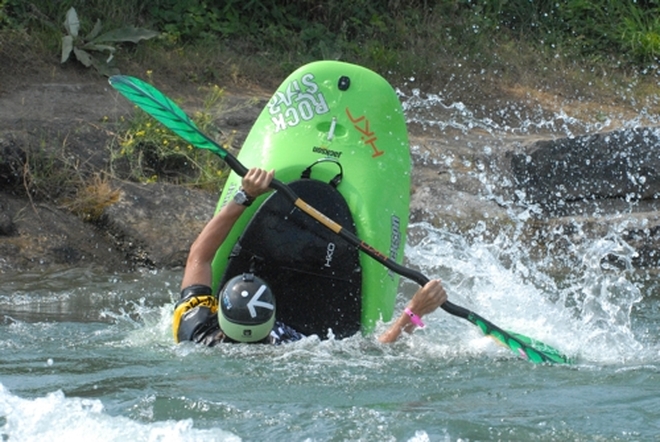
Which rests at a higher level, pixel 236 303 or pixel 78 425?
pixel 236 303

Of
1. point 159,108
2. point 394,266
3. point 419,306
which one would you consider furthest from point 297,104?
point 419,306

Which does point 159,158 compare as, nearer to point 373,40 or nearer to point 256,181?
point 256,181

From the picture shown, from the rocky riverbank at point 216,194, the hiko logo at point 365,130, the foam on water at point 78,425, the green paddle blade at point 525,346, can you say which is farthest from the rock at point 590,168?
the foam on water at point 78,425

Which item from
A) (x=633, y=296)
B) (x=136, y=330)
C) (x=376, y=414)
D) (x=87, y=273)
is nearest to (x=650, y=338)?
(x=633, y=296)

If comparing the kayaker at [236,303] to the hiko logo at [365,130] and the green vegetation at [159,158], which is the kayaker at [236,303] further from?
the green vegetation at [159,158]

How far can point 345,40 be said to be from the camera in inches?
400

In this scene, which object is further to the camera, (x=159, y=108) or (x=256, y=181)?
(x=159, y=108)

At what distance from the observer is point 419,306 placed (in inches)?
184

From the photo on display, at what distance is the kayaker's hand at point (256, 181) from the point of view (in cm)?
474

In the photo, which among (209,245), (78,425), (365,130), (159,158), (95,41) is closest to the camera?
(78,425)

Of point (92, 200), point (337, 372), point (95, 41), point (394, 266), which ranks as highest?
point (95, 41)

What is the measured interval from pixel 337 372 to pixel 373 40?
6.21m

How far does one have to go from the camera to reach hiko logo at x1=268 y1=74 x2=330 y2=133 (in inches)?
214

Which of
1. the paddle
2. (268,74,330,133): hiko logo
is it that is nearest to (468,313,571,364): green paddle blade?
the paddle
